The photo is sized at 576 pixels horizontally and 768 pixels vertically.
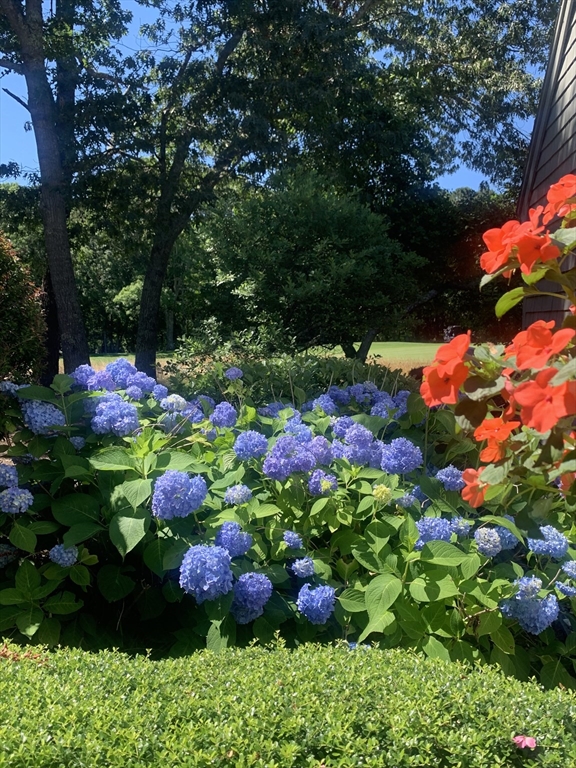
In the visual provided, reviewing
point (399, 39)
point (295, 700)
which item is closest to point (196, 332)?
point (295, 700)

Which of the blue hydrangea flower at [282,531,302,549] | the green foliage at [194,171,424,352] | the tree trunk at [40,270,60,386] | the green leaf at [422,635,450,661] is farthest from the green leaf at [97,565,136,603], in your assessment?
the tree trunk at [40,270,60,386]

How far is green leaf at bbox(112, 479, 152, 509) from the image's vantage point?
2303 mm

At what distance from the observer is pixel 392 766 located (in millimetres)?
1365

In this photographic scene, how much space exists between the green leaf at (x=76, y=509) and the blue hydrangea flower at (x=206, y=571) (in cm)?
60

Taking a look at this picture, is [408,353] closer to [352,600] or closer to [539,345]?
[352,600]

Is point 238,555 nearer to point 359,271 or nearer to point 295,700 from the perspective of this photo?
point 295,700

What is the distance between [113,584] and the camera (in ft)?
8.08

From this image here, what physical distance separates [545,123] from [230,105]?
6504 mm

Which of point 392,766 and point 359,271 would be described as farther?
point 359,271

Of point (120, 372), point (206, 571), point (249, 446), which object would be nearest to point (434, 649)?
point (206, 571)

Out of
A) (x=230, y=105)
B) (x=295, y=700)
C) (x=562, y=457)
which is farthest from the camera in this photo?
(x=230, y=105)

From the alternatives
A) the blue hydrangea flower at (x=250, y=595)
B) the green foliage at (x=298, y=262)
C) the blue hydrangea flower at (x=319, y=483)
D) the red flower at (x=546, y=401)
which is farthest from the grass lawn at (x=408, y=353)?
the red flower at (x=546, y=401)

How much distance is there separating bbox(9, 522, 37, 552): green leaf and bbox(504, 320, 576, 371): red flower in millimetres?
1975

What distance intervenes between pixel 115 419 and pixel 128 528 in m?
0.60
